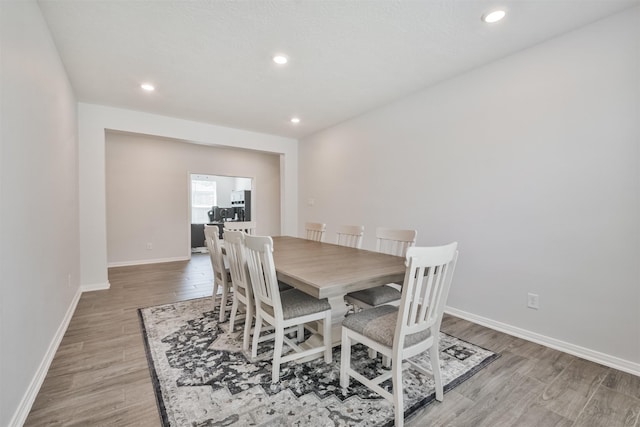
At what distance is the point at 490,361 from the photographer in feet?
6.91

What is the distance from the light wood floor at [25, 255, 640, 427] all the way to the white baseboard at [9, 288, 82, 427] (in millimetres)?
35

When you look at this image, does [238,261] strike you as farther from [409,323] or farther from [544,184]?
[544,184]

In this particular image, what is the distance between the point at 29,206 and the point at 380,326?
2.24 meters

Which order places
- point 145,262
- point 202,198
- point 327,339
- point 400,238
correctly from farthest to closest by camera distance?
point 202,198 < point 145,262 < point 400,238 < point 327,339

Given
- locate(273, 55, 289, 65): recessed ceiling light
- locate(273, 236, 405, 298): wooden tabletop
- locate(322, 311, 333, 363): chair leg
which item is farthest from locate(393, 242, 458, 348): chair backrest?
locate(273, 55, 289, 65): recessed ceiling light

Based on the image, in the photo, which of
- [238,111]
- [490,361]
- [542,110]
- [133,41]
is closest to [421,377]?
[490,361]

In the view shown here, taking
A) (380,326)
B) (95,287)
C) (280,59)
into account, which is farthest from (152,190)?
(380,326)

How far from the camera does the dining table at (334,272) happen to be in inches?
63.2

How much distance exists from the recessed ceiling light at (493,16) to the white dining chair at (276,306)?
2.21 metres

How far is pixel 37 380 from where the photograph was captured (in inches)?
69.4

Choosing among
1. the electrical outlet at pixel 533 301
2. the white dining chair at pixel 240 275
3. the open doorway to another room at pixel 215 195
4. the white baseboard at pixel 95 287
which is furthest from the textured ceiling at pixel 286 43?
the open doorway to another room at pixel 215 195

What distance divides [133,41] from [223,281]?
221 cm

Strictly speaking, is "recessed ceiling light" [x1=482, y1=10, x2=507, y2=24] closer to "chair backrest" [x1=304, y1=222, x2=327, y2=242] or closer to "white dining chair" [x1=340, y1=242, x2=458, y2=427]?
"white dining chair" [x1=340, y1=242, x2=458, y2=427]

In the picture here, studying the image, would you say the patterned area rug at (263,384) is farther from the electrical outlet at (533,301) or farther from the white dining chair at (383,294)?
the electrical outlet at (533,301)
